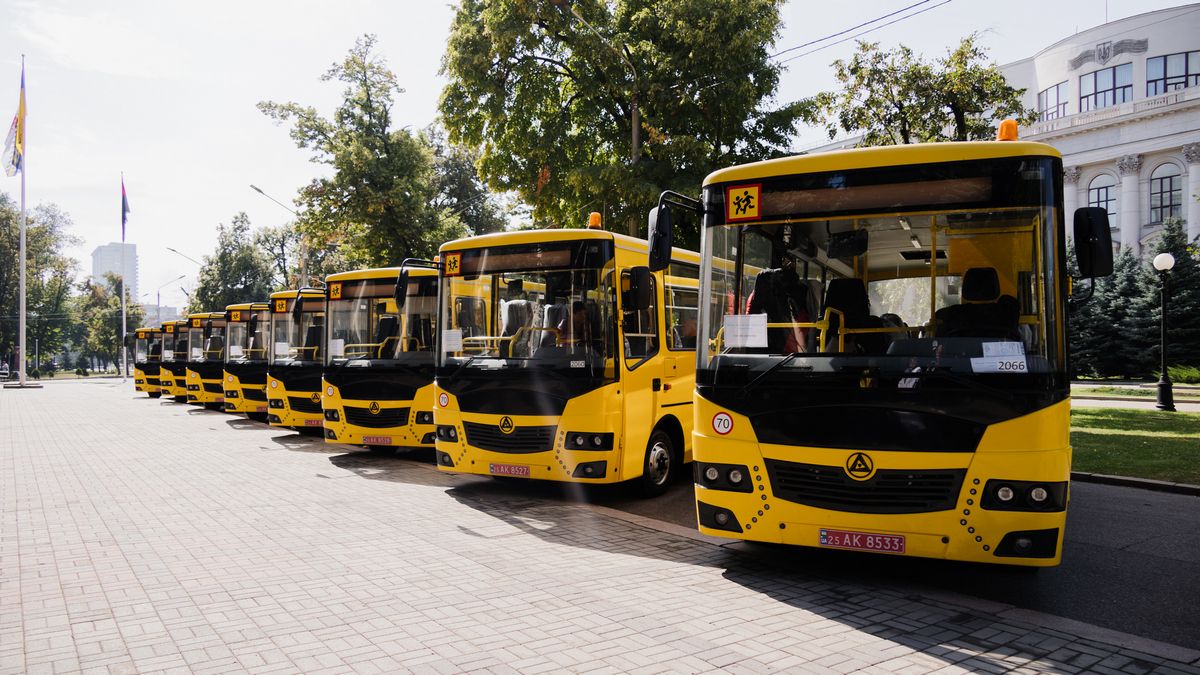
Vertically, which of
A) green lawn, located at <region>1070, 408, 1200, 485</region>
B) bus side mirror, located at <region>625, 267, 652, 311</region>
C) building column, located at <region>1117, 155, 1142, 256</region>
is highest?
building column, located at <region>1117, 155, 1142, 256</region>

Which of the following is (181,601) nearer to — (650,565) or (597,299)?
(650,565)

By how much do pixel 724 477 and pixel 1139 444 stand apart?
11132mm

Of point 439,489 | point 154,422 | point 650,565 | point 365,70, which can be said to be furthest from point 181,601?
point 365,70

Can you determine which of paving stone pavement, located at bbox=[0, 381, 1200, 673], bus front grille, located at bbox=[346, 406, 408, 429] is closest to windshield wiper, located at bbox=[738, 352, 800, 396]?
paving stone pavement, located at bbox=[0, 381, 1200, 673]

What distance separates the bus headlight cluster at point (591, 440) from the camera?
8.70 meters

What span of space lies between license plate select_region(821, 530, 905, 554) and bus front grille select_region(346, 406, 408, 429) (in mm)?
7988

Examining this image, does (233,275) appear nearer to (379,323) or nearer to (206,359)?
(206,359)

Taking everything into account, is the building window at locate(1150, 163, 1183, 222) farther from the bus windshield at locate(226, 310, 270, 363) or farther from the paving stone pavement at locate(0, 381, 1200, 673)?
the paving stone pavement at locate(0, 381, 1200, 673)

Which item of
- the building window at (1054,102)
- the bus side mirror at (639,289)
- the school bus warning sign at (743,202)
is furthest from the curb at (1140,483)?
the building window at (1054,102)

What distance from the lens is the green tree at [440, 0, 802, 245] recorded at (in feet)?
63.3

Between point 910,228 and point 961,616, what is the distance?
2606mm

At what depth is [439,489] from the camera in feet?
Answer: 33.6

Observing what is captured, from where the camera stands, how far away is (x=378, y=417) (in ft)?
40.7

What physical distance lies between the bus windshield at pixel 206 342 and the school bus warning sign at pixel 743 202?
20758 mm
